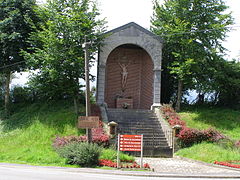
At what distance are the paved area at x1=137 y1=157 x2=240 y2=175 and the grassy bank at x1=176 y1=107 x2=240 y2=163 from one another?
1.71 ft

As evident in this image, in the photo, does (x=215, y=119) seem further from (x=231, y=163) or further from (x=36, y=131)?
(x=36, y=131)

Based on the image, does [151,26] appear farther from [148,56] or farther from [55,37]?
[55,37]

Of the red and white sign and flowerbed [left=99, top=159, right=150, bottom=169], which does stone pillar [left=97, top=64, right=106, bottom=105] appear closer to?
flowerbed [left=99, top=159, right=150, bottom=169]

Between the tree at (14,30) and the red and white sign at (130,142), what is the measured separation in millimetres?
10036

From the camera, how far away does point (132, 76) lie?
23.4 m

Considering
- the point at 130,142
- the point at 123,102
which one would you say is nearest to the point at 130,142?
the point at 130,142

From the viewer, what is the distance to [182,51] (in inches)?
795

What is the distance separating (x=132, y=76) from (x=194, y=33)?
5848 millimetres

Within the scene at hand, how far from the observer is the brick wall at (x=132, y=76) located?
22.6m

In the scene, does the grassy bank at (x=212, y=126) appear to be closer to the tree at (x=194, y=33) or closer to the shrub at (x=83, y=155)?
the tree at (x=194, y=33)

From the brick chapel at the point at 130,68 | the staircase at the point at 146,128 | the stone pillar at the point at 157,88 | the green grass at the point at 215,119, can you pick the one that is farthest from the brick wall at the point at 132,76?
the green grass at the point at 215,119

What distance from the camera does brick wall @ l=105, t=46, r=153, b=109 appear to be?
22.6 meters

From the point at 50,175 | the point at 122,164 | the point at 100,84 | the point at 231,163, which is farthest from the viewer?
the point at 100,84

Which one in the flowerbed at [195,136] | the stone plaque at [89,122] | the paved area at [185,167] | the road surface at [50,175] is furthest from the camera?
the flowerbed at [195,136]
